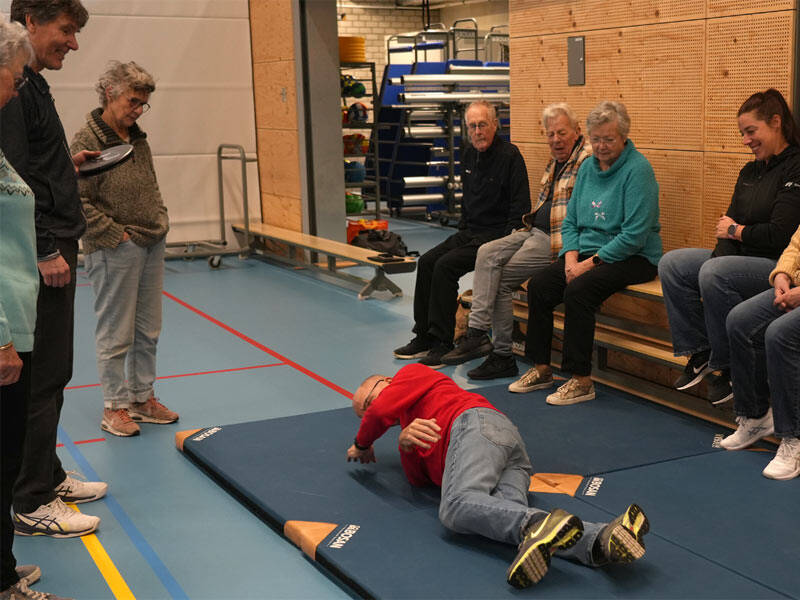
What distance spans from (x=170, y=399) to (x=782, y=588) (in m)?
3.19

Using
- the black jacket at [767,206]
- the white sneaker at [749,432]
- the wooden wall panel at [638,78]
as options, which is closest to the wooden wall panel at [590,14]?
the wooden wall panel at [638,78]

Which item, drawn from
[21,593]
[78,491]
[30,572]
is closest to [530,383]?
[78,491]

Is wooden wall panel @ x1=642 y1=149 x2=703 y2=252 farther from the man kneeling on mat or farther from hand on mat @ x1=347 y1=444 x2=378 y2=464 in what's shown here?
hand on mat @ x1=347 y1=444 x2=378 y2=464

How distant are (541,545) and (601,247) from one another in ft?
7.87

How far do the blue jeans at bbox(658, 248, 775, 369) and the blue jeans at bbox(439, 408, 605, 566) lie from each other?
130 cm

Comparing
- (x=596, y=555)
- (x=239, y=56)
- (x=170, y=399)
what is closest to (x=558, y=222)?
(x=170, y=399)

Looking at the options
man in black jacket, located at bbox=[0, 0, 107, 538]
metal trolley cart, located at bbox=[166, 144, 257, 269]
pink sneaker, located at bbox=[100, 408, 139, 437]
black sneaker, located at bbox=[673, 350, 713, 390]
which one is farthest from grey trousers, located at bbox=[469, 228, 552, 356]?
metal trolley cart, located at bbox=[166, 144, 257, 269]

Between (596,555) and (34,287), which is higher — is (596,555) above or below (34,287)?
below

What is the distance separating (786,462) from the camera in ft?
11.5

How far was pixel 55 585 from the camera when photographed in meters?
2.89

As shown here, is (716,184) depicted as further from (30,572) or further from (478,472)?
(30,572)

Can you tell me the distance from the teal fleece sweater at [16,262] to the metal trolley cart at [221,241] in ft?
21.4

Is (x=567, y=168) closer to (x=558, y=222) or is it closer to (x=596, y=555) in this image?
(x=558, y=222)

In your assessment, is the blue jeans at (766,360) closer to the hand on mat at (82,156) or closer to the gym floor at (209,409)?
the gym floor at (209,409)
